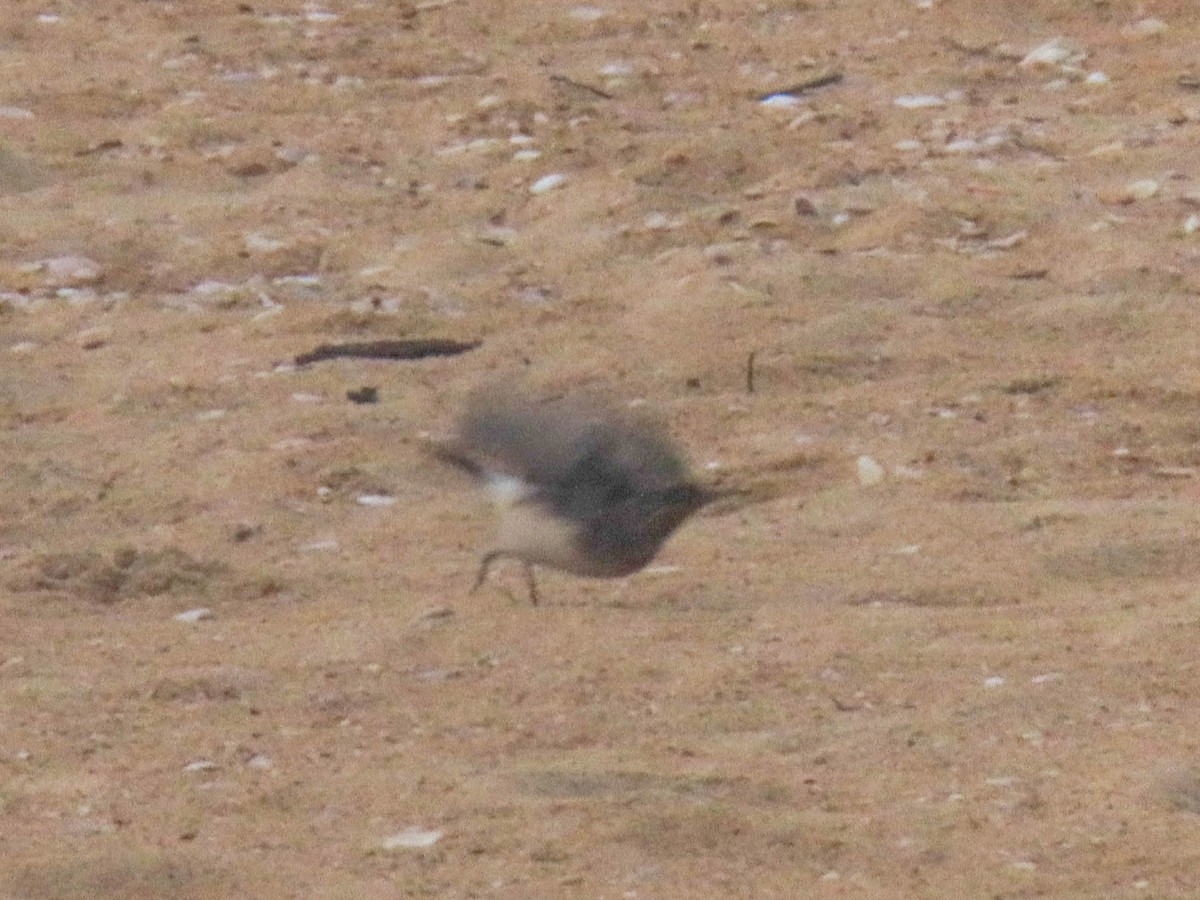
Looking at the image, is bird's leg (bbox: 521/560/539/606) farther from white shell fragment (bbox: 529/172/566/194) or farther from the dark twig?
white shell fragment (bbox: 529/172/566/194)

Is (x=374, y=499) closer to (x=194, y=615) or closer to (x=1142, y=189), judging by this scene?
(x=194, y=615)

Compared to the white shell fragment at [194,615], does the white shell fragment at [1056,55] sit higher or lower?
lower

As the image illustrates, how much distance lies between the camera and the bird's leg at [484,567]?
6.29 meters

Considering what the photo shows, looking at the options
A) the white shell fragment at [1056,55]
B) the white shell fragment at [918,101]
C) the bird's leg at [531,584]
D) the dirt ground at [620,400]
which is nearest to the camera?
the dirt ground at [620,400]

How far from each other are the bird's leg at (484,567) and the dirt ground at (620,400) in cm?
6

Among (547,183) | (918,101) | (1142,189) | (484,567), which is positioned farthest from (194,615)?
(918,101)

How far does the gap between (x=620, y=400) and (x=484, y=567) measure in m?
1.59

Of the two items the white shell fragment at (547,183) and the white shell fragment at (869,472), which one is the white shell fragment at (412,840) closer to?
the white shell fragment at (869,472)

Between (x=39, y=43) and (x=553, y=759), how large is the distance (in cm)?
712

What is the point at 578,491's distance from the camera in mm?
6125

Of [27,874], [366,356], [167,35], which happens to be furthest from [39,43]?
[27,874]

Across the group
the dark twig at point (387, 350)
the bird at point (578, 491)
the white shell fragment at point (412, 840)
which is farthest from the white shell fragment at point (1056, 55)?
the white shell fragment at point (412, 840)

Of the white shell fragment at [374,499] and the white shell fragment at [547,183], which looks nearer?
the white shell fragment at [374,499]

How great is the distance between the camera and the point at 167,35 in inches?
469
